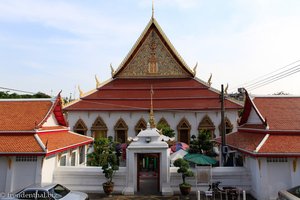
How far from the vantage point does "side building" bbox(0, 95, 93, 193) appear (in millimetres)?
9312

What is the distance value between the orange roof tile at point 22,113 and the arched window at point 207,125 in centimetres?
1223

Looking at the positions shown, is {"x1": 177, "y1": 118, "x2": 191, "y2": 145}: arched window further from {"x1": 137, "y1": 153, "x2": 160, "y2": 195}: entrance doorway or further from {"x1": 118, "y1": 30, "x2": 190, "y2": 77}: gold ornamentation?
{"x1": 137, "y1": 153, "x2": 160, "y2": 195}: entrance doorway

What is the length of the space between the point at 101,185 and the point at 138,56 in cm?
1509

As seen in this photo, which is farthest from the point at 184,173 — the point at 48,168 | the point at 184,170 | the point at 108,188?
the point at 48,168

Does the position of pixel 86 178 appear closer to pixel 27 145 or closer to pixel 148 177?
pixel 27 145

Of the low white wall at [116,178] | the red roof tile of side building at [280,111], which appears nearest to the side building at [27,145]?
the low white wall at [116,178]

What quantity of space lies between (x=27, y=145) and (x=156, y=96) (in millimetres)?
12889

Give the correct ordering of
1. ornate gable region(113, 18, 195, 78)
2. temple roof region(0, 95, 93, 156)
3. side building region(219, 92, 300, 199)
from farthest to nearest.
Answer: ornate gable region(113, 18, 195, 78)
temple roof region(0, 95, 93, 156)
side building region(219, 92, 300, 199)

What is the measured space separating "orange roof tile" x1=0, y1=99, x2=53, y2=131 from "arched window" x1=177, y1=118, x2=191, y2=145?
37.0ft

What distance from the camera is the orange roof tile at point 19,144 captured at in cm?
912

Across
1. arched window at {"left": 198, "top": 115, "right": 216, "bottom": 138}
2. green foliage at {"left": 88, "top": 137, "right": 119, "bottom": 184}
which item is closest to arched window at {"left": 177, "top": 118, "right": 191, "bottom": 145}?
arched window at {"left": 198, "top": 115, "right": 216, "bottom": 138}

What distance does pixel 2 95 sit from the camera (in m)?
39.2

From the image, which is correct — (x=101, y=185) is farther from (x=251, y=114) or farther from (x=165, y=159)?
(x=251, y=114)

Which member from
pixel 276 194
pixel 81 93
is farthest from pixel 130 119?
pixel 276 194
